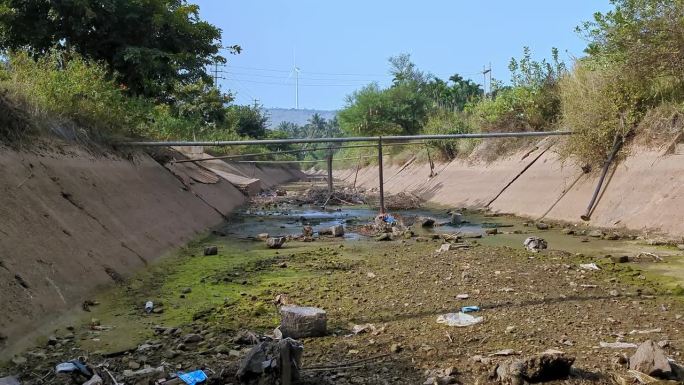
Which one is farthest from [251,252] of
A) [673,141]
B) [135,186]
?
[673,141]

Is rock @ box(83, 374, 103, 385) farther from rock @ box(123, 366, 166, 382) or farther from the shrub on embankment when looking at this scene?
the shrub on embankment

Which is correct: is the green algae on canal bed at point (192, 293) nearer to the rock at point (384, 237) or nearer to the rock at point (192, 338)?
the rock at point (192, 338)

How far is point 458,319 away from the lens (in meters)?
3.98

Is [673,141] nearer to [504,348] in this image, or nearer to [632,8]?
[632,8]

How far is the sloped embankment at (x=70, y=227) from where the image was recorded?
4059 millimetres

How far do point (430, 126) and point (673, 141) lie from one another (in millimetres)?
14341

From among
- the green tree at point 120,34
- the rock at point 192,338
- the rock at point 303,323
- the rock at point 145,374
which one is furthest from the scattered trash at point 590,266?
the green tree at point 120,34

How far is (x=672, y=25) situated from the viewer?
29.0 feet

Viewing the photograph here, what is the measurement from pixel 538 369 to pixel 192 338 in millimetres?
2309

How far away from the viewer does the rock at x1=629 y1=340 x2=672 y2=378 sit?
2762 mm

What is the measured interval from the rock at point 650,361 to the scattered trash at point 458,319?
1.15m

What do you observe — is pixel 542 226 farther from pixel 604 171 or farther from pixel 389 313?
pixel 389 313

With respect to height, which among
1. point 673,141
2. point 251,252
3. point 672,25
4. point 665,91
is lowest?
point 251,252

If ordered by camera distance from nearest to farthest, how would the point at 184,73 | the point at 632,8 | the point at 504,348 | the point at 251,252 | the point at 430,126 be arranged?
the point at 504,348 < the point at 251,252 < the point at 632,8 < the point at 184,73 < the point at 430,126
